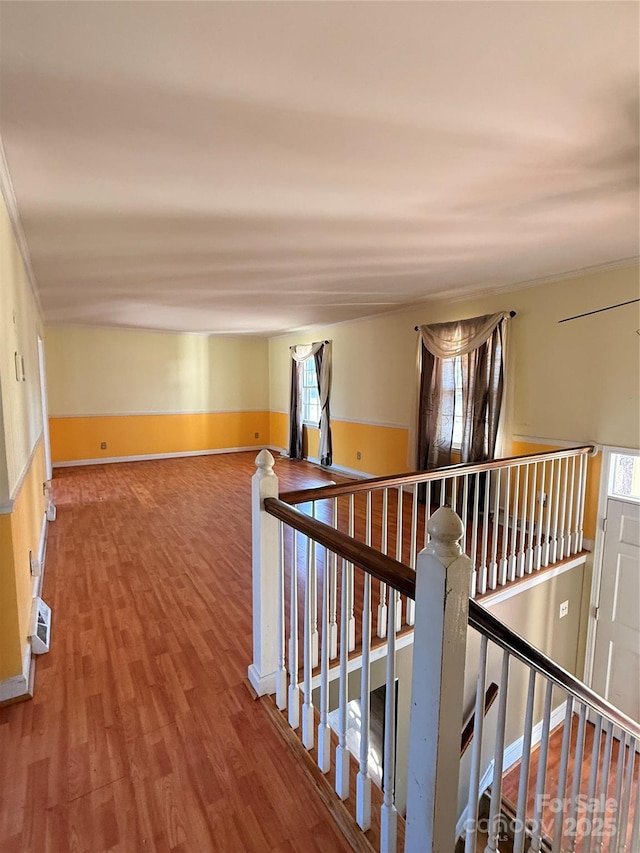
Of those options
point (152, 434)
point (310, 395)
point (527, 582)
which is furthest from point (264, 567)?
point (152, 434)

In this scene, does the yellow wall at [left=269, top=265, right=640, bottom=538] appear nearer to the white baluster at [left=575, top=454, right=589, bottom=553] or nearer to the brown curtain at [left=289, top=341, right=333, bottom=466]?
the white baluster at [left=575, top=454, right=589, bottom=553]

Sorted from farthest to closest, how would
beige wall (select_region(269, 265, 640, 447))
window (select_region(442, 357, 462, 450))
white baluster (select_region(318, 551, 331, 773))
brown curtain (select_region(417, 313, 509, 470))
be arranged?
1. window (select_region(442, 357, 462, 450))
2. brown curtain (select_region(417, 313, 509, 470))
3. beige wall (select_region(269, 265, 640, 447))
4. white baluster (select_region(318, 551, 331, 773))

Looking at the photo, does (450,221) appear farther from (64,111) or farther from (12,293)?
(12,293)

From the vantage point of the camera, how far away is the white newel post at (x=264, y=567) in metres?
1.72

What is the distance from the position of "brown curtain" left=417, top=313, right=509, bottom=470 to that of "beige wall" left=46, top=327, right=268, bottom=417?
4207mm

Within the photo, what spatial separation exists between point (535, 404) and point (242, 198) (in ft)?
10.1

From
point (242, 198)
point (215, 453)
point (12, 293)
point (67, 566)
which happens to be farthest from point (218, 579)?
point (215, 453)

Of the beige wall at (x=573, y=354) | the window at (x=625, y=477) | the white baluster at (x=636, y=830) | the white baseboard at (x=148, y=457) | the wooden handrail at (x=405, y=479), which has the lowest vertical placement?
the white baluster at (x=636, y=830)

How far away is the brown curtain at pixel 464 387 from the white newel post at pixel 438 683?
3.36m

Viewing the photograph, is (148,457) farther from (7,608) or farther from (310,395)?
(7,608)

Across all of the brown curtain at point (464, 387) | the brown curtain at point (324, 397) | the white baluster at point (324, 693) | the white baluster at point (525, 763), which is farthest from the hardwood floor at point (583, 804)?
the brown curtain at point (324, 397)

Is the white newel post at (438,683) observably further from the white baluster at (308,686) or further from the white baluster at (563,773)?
the white baluster at (308,686)

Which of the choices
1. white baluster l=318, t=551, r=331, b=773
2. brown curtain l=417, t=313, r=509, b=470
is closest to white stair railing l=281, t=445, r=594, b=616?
brown curtain l=417, t=313, r=509, b=470

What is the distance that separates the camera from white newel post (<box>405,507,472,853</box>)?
2.80ft
